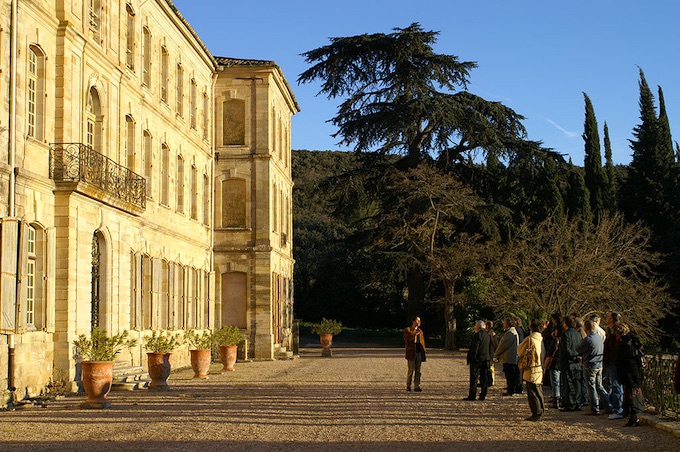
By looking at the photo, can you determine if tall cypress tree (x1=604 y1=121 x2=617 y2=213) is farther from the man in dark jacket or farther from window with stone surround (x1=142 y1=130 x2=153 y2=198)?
the man in dark jacket

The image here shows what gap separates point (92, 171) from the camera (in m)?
20.6

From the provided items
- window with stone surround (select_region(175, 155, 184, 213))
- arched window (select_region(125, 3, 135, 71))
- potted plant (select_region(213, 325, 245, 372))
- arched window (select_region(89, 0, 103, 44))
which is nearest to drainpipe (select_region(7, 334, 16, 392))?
arched window (select_region(89, 0, 103, 44))

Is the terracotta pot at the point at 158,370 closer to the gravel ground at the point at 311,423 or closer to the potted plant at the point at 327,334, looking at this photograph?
the gravel ground at the point at 311,423

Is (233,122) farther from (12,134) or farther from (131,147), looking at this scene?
(12,134)

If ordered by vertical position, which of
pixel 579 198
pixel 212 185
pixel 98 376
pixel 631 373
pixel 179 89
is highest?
pixel 179 89

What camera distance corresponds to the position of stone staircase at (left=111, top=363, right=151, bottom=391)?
21109 mm

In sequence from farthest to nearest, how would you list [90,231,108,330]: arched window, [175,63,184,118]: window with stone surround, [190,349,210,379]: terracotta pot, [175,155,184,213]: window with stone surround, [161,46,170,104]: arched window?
[175,155,184,213]: window with stone surround → [175,63,184,118]: window with stone surround → [161,46,170,104]: arched window → [190,349,210,379]: terracotta pot → [90,231,108,330]: arched window

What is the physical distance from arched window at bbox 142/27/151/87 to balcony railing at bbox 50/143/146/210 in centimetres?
465

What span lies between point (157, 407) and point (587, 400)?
764cm

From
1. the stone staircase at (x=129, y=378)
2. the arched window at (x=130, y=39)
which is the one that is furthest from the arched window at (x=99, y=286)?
Answer: the arched window at (x=130, y=39)

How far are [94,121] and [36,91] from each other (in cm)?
314

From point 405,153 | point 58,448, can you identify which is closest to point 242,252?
point 405,153

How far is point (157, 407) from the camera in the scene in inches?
667

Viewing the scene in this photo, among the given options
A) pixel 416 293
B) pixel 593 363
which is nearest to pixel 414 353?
pixel 593 363
